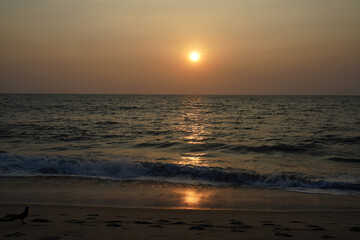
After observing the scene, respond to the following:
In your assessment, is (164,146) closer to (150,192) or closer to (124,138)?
(124,138)

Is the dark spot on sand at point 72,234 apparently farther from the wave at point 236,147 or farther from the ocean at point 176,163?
the wave at point 236,147

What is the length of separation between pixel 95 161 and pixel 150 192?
5175 millimetres

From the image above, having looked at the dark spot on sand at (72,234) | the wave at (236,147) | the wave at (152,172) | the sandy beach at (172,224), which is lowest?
the sandy beach at (172,224)

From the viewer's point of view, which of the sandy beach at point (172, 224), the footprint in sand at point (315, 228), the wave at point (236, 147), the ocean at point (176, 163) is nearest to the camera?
the sandy beach at point (172, 224)

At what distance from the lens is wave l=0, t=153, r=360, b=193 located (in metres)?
11.5

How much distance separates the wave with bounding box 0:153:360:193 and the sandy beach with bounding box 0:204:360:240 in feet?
10.8

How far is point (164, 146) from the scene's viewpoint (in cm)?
2016

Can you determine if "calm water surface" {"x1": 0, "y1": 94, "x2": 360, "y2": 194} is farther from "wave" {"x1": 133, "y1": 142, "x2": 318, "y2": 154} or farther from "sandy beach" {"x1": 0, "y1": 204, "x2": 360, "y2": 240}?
"sandy beach" {"x1": 0, "y1": 204, "x2": 360, "y2": 240}

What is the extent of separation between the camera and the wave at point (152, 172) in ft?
37.6

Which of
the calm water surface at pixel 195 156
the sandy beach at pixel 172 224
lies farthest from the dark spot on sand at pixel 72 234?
the calm water surface at pixel 195 156

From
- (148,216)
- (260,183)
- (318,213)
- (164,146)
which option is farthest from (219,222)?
(164,146)

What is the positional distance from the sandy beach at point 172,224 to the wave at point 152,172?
330 cm

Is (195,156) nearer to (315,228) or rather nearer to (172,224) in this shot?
(172,224)

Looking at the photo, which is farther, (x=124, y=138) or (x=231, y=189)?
(x=124, y=138)
